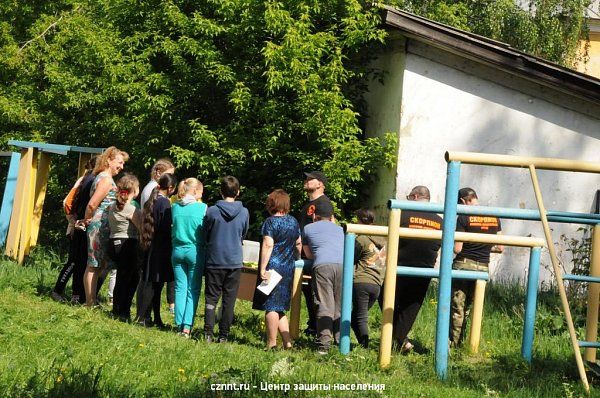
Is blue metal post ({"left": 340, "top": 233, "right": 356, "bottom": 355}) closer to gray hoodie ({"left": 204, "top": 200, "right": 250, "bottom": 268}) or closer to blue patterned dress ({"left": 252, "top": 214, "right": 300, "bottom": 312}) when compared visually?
blue patterned dress ({"left": 252, "top": 214, "right": 300, "bottom": 312})

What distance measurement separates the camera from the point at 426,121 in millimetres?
15898

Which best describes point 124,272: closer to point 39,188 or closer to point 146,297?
point 146,297

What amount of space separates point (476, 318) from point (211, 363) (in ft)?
9.02

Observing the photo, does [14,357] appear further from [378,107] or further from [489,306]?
[378,107]

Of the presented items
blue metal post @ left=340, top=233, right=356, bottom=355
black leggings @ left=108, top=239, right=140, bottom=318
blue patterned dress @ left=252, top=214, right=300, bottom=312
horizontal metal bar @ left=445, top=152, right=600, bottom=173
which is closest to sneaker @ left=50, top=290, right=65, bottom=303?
black leggings @ left=108, top=239, right=140, bottom=318

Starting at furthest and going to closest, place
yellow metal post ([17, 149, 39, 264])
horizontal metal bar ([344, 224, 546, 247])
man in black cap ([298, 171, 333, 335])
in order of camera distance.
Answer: yellow metal post ([17, 149, 39, 264]), man in black cap ([298, 171, 333, 335]), horizontal metal bar ([344, 224, 546, 247])

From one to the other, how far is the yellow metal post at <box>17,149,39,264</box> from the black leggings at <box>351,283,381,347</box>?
6.67 metres

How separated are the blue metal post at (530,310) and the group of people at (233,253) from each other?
2.98ft

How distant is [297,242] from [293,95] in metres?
6.44

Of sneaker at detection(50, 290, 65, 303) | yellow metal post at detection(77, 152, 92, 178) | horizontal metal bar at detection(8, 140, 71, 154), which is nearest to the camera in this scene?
sneaker at detection(50, 290, 65, 303)

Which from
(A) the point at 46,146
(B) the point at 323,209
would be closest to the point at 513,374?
(B) the point at 323,209

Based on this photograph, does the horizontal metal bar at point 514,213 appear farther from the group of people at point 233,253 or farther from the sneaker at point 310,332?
the sneaker at point 310,332

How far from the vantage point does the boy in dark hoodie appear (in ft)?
33.3

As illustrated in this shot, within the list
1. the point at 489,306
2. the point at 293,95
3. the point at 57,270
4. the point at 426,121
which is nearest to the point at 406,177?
the point at 426,121
